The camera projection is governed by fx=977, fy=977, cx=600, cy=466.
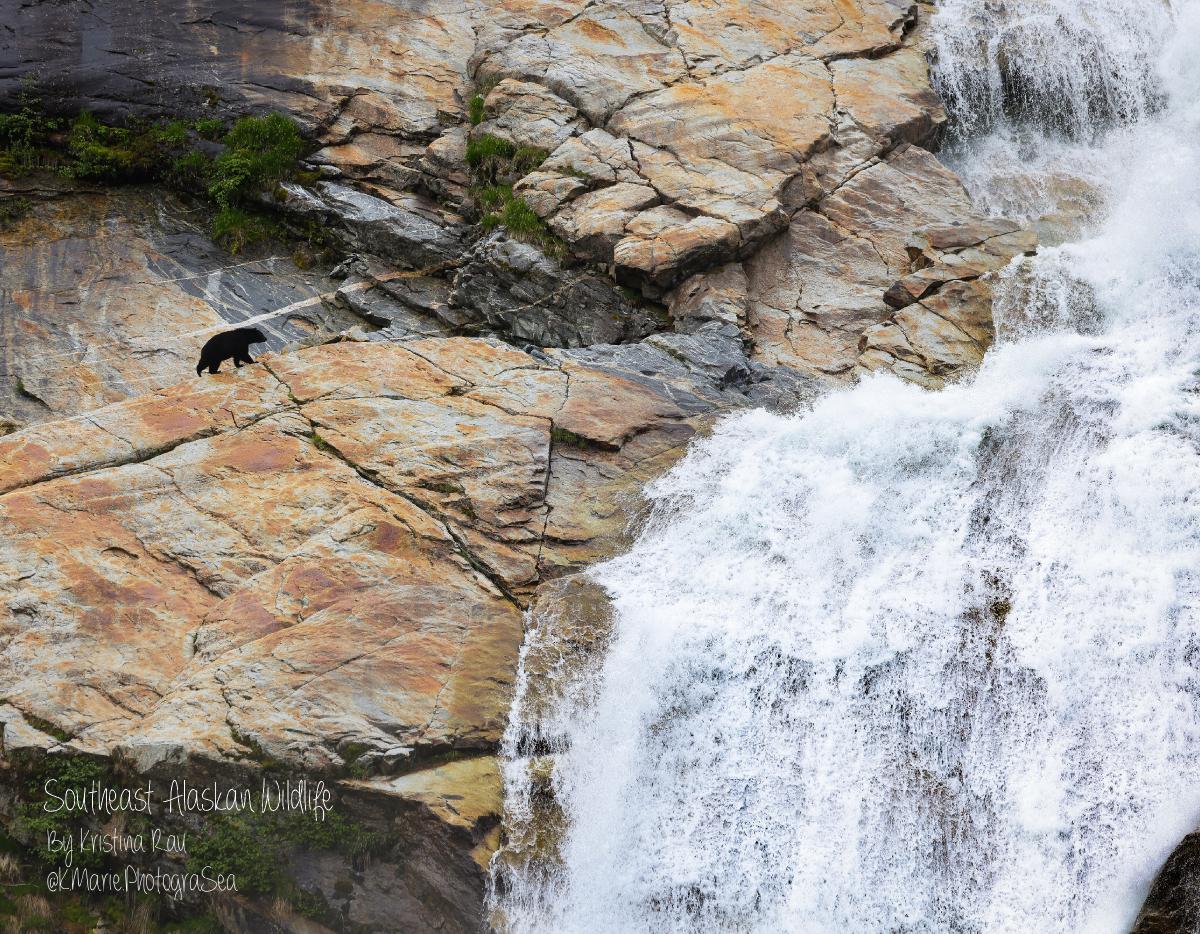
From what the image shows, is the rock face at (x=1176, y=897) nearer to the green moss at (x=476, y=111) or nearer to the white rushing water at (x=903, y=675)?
the white rushing water at (x=903, y=675)

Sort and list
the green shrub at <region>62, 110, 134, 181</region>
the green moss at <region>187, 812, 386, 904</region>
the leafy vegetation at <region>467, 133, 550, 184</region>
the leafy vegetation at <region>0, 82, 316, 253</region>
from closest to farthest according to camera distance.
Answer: the green moss at <region>187, 812, 386, 904</region> → the leafy vegetation at <region>467, 133, 550, 184</region> → the leafy vegetation at <region>0, 82, 316, 253</region> → the green shrub at <region>62, 110, 134, 181</region>

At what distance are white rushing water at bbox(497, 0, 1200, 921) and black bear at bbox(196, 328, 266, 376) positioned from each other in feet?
17.4

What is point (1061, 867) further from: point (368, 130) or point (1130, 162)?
point (368, 130)

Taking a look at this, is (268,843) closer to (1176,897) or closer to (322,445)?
(322,445)

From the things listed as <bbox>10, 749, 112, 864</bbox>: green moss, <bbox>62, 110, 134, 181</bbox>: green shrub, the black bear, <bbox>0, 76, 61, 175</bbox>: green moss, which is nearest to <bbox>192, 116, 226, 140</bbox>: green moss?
<bbox>62, 110, 134, 181</bbox>: green shrub

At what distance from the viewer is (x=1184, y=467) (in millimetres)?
9328

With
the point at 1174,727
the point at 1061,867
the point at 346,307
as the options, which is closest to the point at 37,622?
the point at 346,307

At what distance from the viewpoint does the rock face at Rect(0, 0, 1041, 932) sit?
338 inches

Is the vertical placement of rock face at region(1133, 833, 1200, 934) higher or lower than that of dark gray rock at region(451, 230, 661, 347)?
lower

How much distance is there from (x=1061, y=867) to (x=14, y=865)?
8.70 meters

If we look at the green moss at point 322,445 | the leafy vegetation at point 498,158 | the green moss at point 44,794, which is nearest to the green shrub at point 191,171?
the leafy vegetation at point 498,158

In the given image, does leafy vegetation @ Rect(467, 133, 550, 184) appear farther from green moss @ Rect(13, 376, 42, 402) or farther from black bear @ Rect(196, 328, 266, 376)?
green moss @ Rect(13, 376, 42, 402)

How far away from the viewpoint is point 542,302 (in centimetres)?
1356

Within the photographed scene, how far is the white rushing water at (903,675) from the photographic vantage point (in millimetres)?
7926
